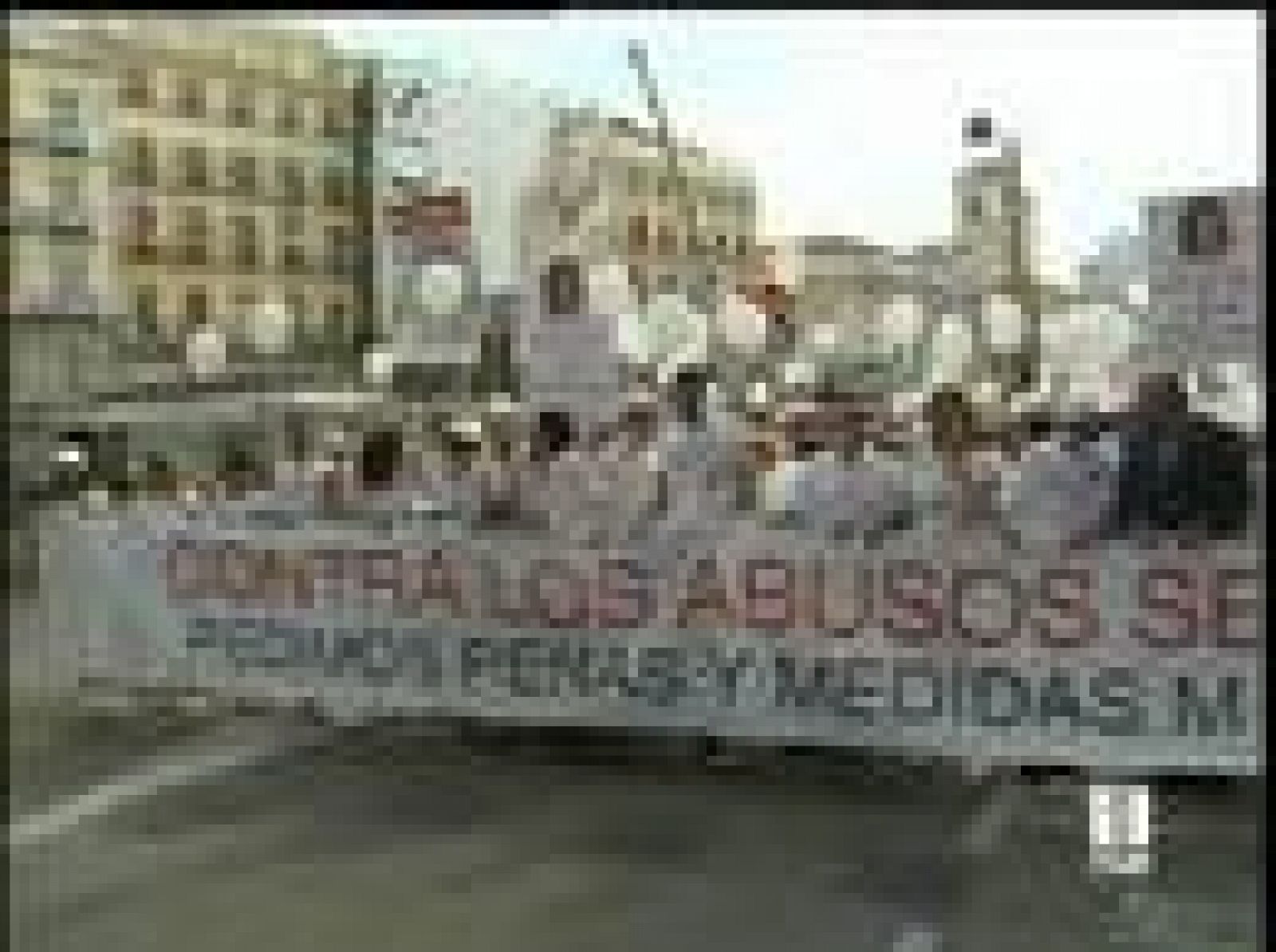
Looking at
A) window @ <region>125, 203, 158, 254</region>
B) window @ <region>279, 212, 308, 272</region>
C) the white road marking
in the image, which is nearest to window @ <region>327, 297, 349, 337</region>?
window @ <region>279, 212, 308, 272</region>

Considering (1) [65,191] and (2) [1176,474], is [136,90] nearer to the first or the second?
(1) [65,191]

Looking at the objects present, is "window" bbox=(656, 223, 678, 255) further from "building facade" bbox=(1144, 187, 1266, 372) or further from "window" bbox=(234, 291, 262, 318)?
"building facade" bbox=(1144, 187, 1266, 372)

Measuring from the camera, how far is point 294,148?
341cm

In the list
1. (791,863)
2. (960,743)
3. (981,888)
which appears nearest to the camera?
(981,888)

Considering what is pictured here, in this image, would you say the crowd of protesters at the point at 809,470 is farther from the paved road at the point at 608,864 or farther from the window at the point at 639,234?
the paved road at the point at 608,864

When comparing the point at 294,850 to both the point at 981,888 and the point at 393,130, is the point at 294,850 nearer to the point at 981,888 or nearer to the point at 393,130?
the point at 981,888

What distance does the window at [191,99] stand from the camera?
330 cm

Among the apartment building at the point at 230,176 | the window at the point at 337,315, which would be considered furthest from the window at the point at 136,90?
the window at the point at 337,315

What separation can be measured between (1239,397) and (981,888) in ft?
2.72

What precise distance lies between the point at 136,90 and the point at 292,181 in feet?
0.94

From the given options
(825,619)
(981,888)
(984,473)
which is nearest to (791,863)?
(981,888)

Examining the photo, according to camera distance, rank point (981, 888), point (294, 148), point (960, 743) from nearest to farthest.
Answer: point (981, 888), point (960, 743), point (294, 148)

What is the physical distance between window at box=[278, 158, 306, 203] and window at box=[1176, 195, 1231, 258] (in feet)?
4.64

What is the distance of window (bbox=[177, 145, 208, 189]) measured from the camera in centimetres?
328
